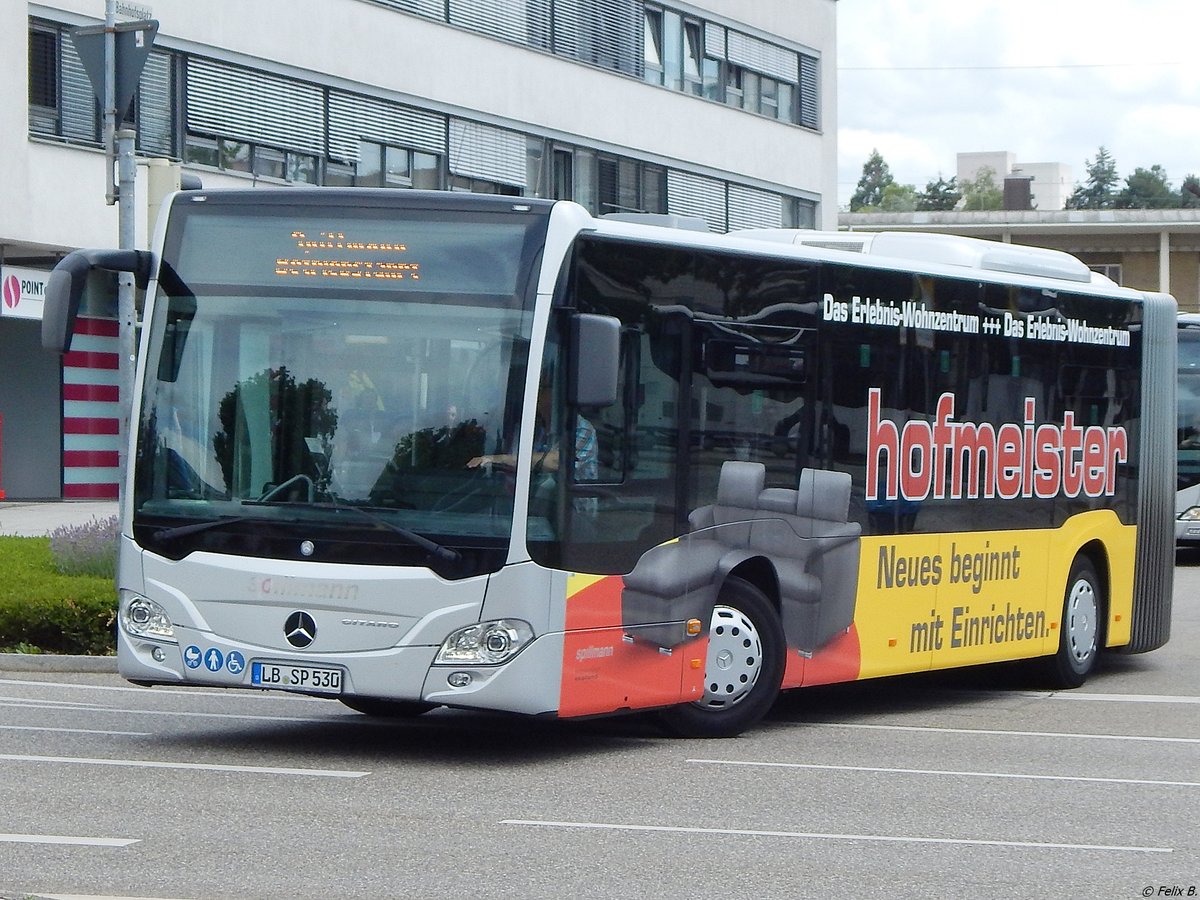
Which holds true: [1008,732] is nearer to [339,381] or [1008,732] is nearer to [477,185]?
[339,381]

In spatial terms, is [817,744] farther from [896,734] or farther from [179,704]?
[179,704]

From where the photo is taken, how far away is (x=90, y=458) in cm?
3359

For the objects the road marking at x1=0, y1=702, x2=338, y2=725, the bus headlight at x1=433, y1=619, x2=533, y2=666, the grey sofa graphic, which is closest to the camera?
the bus headlight at x1=433, y1=619, x2=533, y2=666

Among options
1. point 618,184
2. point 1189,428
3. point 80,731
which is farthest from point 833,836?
point 618,184

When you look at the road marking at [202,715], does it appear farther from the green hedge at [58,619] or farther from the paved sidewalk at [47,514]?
the paved sidewalk at [47,514]

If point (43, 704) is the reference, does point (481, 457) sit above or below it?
above

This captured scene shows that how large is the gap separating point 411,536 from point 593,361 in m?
1.21

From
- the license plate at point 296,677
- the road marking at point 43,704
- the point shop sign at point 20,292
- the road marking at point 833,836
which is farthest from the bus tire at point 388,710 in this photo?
the point shop sign at point 20,292

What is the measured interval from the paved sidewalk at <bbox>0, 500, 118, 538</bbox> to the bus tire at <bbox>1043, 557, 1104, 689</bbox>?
1410cm

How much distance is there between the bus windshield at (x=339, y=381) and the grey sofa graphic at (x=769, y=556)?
3.89ft

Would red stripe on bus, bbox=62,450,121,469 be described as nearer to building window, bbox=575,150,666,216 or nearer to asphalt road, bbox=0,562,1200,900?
building window, bbox=575,150,666,216

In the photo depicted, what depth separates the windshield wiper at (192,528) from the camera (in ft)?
33.4

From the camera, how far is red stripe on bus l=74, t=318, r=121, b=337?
32812mm

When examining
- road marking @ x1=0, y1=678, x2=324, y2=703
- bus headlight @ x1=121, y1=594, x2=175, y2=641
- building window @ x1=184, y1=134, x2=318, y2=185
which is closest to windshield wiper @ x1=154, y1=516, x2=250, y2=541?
bus headlight @ x1=121, y1=594, x2=175, y2=641
